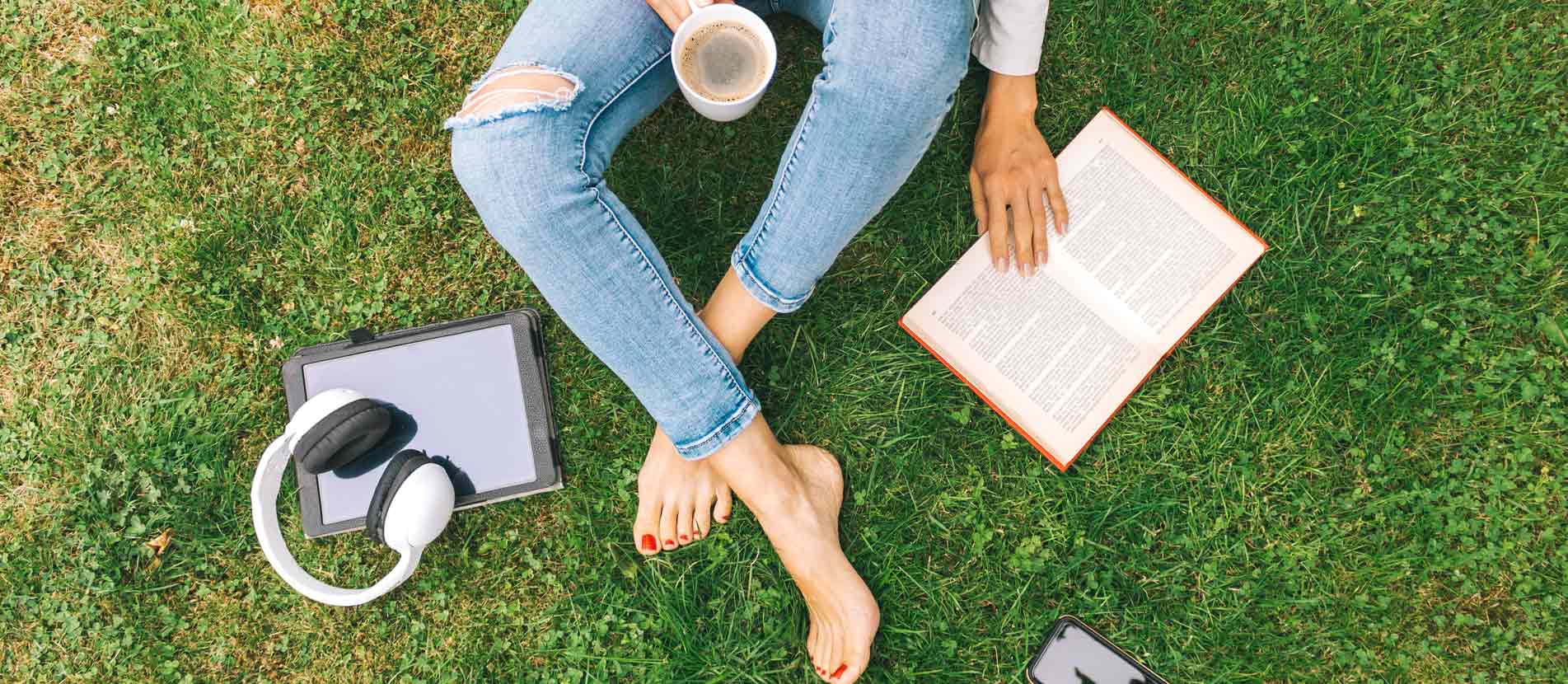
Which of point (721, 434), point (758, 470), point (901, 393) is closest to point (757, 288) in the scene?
point (721, 434)

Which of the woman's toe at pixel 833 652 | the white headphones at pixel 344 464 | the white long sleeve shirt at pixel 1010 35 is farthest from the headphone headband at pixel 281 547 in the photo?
the white long sleeve shirt at pixel 1010 35

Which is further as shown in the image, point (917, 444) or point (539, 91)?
point (917, 444)

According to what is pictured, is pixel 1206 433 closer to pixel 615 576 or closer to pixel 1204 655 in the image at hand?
pixel 1204 655

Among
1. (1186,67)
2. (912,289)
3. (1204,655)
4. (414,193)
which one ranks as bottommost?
(414,193)

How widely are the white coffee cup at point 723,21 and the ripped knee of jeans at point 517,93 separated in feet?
0.96

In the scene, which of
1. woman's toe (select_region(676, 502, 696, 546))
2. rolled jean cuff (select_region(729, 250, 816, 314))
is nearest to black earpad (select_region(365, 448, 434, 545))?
woman's toe (select_region(676, 502, 696, 546))

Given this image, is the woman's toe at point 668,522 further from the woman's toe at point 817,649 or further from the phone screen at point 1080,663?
the phone screen at point 1080,663

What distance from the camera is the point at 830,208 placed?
1.96m

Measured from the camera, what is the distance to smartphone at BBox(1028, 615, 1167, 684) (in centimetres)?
251

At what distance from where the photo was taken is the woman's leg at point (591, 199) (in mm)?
1900

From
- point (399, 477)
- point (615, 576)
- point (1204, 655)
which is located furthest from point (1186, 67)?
point (399, 477)

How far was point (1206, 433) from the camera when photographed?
2.60 meters

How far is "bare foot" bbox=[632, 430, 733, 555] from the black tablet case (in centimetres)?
30

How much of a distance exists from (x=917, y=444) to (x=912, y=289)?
498 millimetres
